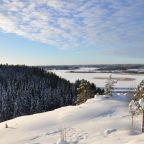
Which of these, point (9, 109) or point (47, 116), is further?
point (9, 109)

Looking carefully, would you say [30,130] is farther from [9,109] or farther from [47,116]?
[9,109]

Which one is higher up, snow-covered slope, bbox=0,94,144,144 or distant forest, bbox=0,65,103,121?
snow-covered slope, bbox=0,94,144,144

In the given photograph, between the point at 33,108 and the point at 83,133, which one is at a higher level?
the point at 83,133

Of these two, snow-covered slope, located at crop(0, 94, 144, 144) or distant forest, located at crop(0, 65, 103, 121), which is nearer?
snow-covered slope, located at crop(0, 94, 144, 144)

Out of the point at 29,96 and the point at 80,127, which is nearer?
the point at 80,127

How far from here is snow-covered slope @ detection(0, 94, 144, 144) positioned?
97.5 feet

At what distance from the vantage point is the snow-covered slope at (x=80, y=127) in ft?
97.5

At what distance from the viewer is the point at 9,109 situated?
115812 mm

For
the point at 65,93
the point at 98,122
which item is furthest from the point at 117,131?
the point at 65,93

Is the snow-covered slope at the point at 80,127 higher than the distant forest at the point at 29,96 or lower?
higher

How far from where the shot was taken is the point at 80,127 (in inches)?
1394

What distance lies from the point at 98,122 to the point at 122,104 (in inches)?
463

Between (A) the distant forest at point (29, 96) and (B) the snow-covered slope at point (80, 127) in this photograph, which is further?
(A) the distant forest at point (29, 96)

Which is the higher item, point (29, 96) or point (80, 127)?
point (80, 127)
